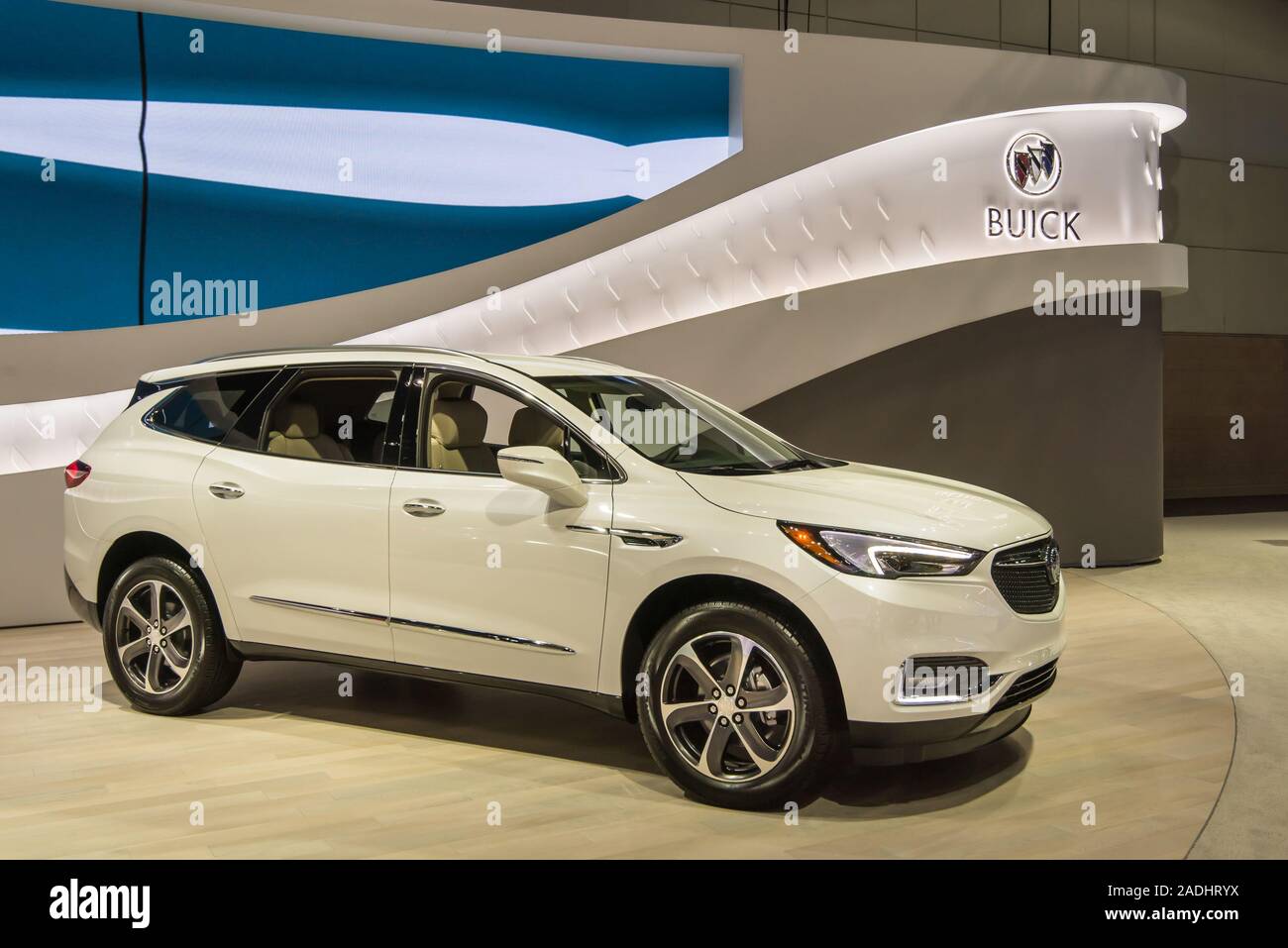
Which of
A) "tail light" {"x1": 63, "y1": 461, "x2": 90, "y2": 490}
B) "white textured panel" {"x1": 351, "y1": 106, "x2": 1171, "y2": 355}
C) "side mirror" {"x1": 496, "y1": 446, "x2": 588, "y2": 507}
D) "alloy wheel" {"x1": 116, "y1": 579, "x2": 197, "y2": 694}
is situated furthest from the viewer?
"white textured panel" {"x1": 351, "y1": 106, "x2": 1171, "y2": 355}

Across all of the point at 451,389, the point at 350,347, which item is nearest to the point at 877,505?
the point at 451,389

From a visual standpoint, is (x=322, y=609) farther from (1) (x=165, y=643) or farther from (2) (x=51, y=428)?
(2) (x=51, y=428)

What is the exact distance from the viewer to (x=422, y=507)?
4648 mm

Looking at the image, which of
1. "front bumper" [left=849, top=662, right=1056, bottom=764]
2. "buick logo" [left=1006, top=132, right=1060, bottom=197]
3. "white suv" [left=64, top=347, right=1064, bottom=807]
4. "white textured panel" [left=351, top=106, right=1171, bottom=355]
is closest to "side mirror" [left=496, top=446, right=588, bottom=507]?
"white suv" [left=64, top=347, right=1064, bottom=807]

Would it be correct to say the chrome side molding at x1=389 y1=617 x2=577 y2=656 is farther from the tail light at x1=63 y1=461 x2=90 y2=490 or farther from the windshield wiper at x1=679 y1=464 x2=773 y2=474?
the tail light at x1=63 y1=461 x2=90 y2=490

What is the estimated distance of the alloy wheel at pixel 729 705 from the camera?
402 cm

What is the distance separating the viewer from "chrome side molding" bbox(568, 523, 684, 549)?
4.16 metres

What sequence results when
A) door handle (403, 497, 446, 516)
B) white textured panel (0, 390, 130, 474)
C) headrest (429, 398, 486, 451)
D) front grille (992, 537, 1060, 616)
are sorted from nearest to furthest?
1. front grille (992, 537, 1060, 616)
2. door handle (403, 497, 446, 516)
3. headrest (429, 398, 486, 451)
4. white textured panel (0, 390, 130, 474)

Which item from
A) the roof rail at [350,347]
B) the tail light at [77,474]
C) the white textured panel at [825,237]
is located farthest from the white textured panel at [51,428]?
the roof rail at [350,347]

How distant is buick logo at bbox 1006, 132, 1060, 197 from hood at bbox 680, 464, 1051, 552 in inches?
A: 206

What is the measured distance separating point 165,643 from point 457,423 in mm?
1746

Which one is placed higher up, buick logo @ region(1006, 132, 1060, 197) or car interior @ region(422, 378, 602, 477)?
buick logo @ region(1006, 132, 1060, 197)
